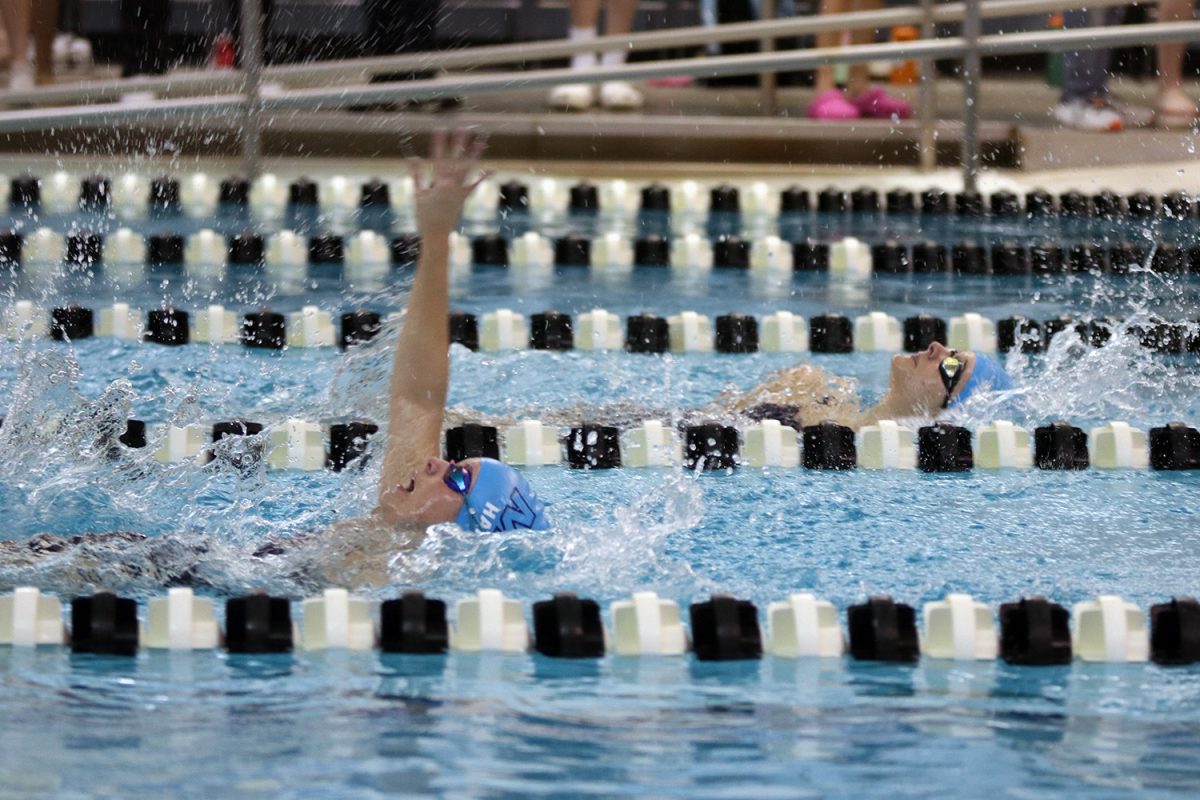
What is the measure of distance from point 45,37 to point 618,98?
2391mm

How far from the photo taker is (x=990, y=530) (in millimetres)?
3740

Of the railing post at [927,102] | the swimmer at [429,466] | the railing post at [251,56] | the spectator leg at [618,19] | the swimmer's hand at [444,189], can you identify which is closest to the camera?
the swimmer's hand at [444,189]

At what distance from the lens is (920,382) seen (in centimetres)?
427

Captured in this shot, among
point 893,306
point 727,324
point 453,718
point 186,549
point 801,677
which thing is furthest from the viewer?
point 893,306

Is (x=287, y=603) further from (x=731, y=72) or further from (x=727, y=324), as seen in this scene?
(x=731, y=72)

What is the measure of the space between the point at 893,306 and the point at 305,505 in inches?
96.7

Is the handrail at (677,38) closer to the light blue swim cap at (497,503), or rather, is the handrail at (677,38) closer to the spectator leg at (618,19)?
the spectator leg at (618,19)

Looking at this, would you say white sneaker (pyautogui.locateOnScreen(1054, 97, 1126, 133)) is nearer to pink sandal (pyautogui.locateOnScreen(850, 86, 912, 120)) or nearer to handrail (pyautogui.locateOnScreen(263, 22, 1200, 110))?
pink sandal (pyautogui.locateOnScreen(850, 86, 912, 120))

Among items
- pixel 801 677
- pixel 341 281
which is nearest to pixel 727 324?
pixel 341 281

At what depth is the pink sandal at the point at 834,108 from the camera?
304 inches

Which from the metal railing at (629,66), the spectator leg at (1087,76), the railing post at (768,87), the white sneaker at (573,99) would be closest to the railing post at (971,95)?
the metal railing at (629,66)

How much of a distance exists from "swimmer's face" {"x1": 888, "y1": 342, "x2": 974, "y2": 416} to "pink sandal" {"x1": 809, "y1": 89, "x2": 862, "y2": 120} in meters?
3.58

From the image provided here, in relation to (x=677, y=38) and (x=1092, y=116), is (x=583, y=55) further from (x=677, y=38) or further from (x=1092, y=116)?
(x=1092, y=116)

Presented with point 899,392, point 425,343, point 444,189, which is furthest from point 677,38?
point 444,189
